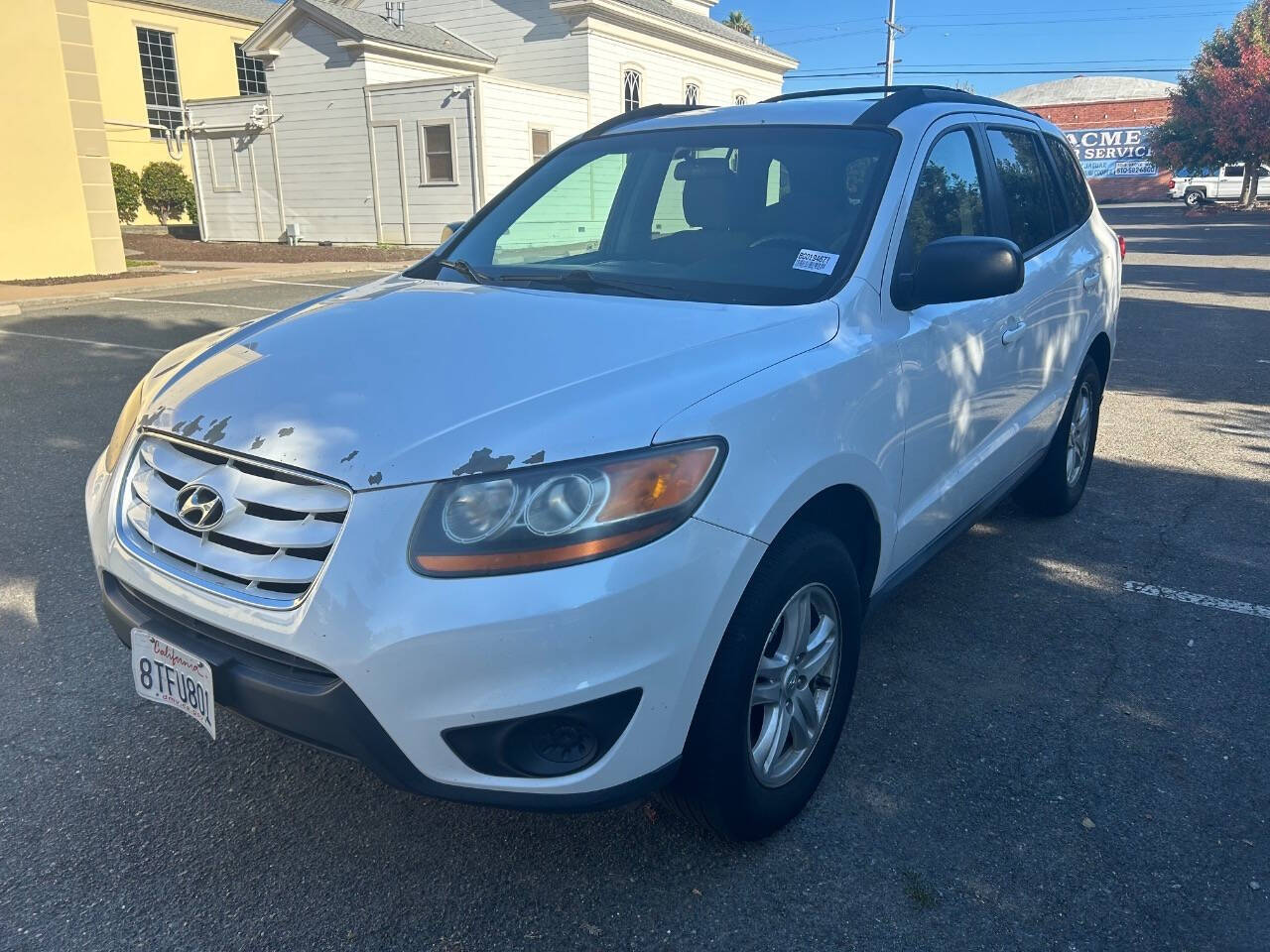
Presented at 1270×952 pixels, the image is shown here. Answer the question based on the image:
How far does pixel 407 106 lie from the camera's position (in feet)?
74.8

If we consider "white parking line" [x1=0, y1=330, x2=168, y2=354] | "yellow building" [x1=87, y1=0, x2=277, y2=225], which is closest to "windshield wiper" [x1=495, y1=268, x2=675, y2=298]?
"white parking line" [x1=0, y1=330, x2=168, y2=354]

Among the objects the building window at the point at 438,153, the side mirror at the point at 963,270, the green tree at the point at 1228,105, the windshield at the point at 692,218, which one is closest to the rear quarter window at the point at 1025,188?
the windshield at the point at 692,218

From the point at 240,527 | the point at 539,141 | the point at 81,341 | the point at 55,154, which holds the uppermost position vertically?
the point at 539,141

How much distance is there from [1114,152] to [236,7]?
49277 millimetres

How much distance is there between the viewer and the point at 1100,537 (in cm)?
488

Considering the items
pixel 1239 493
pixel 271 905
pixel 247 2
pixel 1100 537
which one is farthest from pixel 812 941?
pixel 247 2

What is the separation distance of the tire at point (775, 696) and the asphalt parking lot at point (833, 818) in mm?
178

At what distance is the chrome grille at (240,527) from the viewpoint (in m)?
2.11

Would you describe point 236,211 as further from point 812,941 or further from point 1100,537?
point 812,941

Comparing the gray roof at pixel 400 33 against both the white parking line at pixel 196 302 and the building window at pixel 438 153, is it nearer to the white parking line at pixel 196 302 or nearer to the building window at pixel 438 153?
the building window at pixel 438 153

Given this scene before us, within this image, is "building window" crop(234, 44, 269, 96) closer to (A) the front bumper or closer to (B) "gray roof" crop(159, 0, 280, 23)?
(B) "gray roof" crop(159, 0, 280, 23)

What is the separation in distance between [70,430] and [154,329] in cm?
487

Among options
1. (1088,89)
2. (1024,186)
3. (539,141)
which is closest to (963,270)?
(1024,186)

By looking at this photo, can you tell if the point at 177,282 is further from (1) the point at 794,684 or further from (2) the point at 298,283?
(1) the point at 794,684
